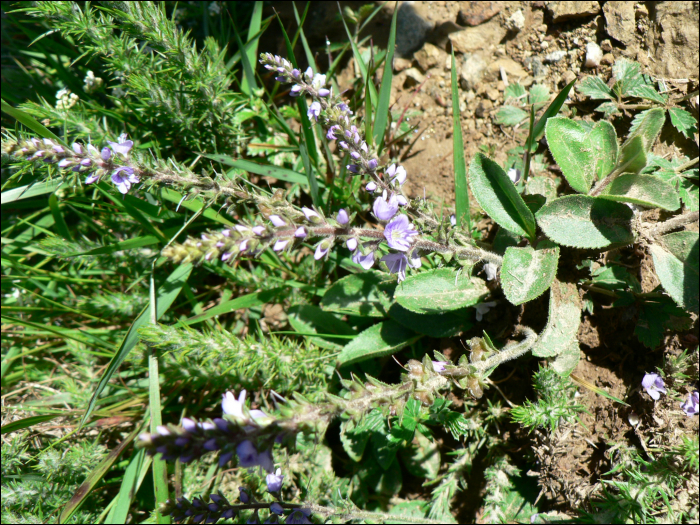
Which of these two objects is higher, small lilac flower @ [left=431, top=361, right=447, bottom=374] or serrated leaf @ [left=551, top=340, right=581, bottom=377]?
small lilac flower @ [left=431, top=361, right=447, bottom=374]

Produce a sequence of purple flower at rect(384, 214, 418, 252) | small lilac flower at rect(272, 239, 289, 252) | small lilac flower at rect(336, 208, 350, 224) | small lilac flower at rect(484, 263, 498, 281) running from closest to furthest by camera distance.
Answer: small lilac flower at rect(272, 239, 289, 252), small lilac flower at rect(336, 208, 350, 224), purple flower at rect(384, 214, 418, 252), small lilac flower at rect(484, 263, 498, 281)

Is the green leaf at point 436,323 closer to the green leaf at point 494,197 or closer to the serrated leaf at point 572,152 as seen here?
the green leaf at point 494,197

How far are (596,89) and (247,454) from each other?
375cm

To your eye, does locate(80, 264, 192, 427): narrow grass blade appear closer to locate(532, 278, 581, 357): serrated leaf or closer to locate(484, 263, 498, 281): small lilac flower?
locate(484, 263, 498, 281): small lilac flower

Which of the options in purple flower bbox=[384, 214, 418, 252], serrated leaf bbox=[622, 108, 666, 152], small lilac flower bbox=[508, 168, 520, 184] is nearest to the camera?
purple flower bbox=[384, 214, 418, 252]

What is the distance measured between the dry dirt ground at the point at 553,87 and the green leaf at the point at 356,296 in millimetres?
669

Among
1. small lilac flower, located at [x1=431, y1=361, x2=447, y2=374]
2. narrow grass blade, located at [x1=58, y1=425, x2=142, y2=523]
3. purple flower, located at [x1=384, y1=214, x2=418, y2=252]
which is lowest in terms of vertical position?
narrow grass blade, located at [x1=58, y1=425, x2=142, y2=523]

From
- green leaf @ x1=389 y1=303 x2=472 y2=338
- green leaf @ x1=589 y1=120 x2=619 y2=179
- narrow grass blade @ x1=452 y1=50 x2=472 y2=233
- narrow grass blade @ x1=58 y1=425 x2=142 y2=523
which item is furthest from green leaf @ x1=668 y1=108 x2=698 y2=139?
narrow grass blade @ x1=58 y1=425 x2=142 y2=523

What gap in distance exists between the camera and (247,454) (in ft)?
6.44

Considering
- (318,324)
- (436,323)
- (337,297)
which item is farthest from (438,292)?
(318,324)

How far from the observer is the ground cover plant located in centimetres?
274

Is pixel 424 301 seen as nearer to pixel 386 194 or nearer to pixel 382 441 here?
pixel 386 194

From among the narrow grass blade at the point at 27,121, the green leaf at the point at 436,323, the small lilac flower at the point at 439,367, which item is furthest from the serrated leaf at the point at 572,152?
the narrow grass blade at the point at 27,121

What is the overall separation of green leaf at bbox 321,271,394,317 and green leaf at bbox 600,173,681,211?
1.83 m
